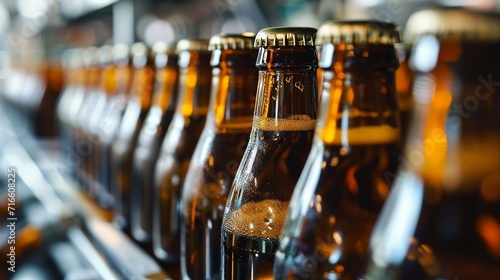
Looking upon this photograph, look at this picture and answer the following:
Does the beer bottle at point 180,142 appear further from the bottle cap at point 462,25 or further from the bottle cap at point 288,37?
the bottle cap at point 462,25

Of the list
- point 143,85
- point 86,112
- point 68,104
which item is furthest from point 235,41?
point 68,104

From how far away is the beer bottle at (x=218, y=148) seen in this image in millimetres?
573

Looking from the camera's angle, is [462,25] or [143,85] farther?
[143,85]

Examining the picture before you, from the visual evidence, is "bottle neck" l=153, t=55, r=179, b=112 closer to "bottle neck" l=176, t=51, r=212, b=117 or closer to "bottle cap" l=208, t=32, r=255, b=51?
"bottle neck" l=176, t=51, r=212, b=117

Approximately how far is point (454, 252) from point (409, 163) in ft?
0.21

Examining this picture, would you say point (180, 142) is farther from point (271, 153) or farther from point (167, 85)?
point (271, 153)

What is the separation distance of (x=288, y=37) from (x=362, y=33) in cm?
7

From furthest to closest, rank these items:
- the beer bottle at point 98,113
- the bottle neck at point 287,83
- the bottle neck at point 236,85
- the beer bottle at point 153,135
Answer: the beer bottle at point 98,113
the beer bottle at point 153,135
the bottle neck at point 236,85
the bottle neck at point 287,83

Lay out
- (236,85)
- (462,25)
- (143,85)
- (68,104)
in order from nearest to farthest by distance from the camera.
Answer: (462,25) → (236,85) → (143,85) → (68,104)

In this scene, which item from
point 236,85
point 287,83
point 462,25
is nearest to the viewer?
point 462,25

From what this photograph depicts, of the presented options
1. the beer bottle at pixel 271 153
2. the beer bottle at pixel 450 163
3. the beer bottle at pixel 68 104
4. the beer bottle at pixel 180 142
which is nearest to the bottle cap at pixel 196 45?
the beer bottle at pixel 180 142

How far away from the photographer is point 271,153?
1.61ft

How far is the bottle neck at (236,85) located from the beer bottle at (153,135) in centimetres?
24

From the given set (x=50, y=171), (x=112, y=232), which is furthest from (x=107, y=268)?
(x=50, y=171)
